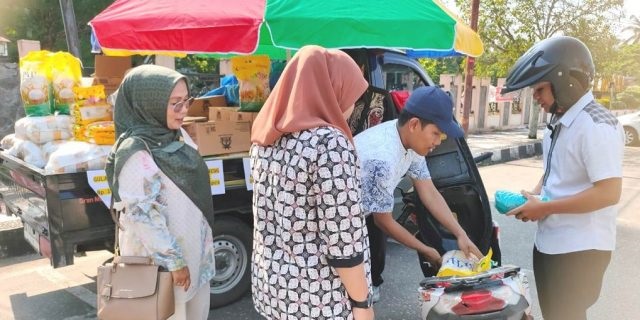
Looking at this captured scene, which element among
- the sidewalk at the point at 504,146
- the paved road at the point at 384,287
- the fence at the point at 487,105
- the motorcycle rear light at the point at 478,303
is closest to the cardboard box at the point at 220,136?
the paved road at the point at 384,287

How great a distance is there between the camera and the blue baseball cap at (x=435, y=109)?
2.20 metres

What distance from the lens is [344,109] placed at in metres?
1.59

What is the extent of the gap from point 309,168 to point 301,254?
29 centimetres

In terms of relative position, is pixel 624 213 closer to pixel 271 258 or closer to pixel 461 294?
pixel 461 294

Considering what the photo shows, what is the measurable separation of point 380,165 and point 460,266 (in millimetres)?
667

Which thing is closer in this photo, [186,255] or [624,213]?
[186,255]

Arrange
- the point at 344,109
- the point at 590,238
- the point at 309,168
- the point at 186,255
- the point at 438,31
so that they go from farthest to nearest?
the point at 438,31 < the point at 186,255 < the point at 590,238 < the point at 344,109 < the point at 309,168

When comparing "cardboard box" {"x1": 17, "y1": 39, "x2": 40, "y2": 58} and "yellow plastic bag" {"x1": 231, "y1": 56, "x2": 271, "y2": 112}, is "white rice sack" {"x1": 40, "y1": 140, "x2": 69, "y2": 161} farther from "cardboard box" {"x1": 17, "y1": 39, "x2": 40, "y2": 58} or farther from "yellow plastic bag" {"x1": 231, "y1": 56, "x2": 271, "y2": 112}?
"cardboard box" {"x1": 17, "y1": 39, "x2": 40, "y2": 58}

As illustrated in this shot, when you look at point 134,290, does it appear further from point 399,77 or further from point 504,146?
point 504,146

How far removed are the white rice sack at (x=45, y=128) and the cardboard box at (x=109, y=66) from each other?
0.63 metres

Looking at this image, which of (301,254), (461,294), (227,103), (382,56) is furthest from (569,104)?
(227,103)

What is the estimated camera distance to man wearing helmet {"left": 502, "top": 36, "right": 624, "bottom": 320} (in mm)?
1880

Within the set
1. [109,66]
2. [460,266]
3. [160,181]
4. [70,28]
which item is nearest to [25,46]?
[70,28]

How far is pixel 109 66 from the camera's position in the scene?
3955 mm
